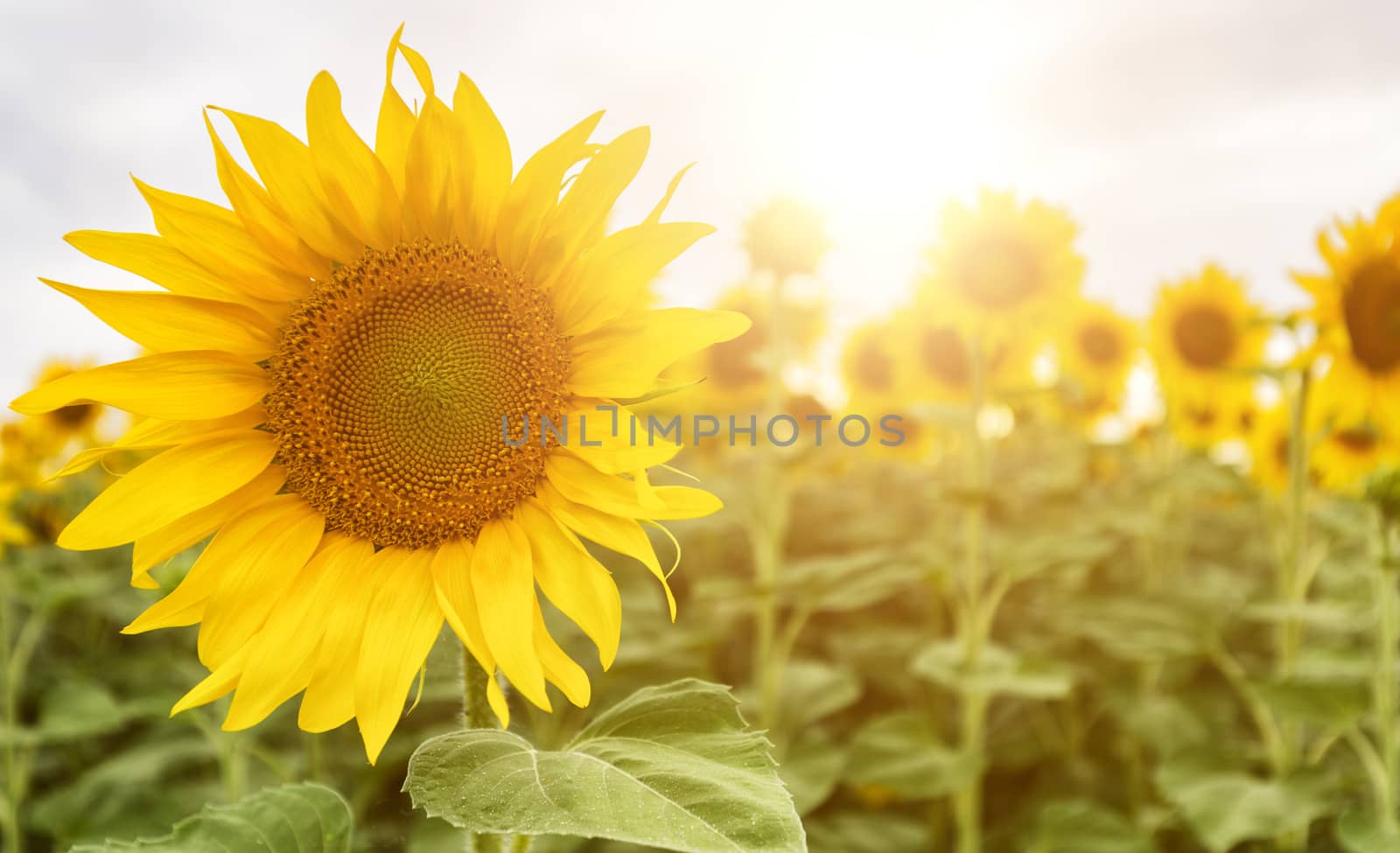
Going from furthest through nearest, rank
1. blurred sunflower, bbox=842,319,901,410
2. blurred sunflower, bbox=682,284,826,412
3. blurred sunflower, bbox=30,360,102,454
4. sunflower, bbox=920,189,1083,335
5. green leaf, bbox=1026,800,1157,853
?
blurred sunflower, bbox=30,360,102,454
blurred sunflower, bbox=842,319,901,410
blurred sunflower, bbox=682,284,826,412
sunflower, bbox=920,189,1083,335
green leaf, bbox=1026,800,1157,853

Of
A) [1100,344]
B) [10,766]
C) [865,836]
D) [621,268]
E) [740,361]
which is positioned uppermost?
[1100,344]

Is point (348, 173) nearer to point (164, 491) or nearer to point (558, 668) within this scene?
point (164, 491)

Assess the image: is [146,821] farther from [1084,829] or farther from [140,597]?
[1084,829]

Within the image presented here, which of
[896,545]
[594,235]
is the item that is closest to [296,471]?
[594,235]

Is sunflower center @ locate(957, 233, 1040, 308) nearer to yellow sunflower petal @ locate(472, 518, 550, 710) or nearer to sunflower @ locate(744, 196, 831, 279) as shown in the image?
sunflower @ locate(744, 196, 831, 279)

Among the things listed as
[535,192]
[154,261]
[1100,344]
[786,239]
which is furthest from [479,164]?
[1100,344]

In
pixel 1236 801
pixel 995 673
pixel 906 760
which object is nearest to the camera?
pixel 1236 801

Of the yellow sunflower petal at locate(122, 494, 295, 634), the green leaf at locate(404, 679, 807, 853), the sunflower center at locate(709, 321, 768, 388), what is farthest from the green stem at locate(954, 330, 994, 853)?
the yellow sunflower petal at locate(122, 494, 295, 634)

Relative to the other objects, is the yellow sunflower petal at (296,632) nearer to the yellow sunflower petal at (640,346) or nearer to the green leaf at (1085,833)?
the yellow sunflower petal at (640,346)
